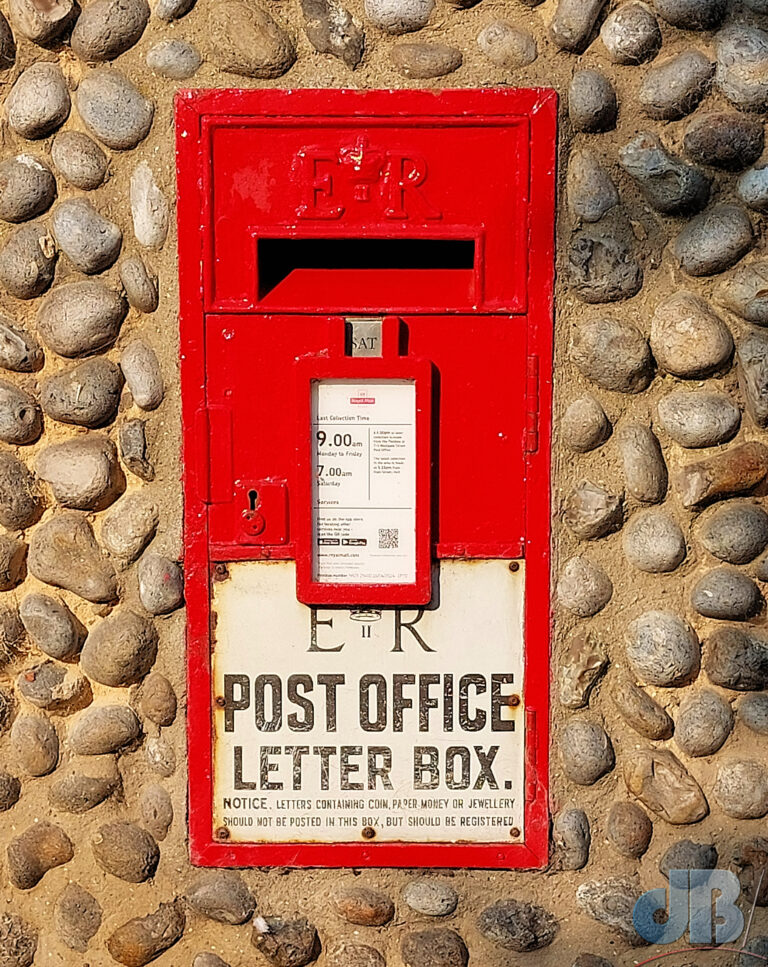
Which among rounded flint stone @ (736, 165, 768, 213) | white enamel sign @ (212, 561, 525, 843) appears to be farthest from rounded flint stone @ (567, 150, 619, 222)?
white enamel sign @ (212, 561, 525, 843)

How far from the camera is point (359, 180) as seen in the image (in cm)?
222

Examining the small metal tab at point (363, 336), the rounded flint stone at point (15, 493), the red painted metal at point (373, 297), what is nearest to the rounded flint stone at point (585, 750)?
the red painted metal at point (373, 297)

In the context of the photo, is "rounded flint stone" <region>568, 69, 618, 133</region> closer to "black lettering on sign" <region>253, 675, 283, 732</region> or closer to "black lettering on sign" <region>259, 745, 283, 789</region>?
"black lettering on sign" <region>253, 675, 283, 732</region>

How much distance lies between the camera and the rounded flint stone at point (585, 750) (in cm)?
233

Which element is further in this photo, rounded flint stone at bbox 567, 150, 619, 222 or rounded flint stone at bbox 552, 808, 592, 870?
rounded flint stone at bbox 552, 808, 592, 870

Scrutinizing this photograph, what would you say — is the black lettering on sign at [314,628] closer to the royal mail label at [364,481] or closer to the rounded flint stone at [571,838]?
the royal mail label at [364,481]

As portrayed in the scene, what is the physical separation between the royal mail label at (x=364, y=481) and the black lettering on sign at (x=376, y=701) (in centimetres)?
22

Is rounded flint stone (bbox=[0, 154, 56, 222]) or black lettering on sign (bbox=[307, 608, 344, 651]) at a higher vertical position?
rounded flint stone (bbox=[0, 154, 56, 222])

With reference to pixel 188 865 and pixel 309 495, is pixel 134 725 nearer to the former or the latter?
pixel 188 865

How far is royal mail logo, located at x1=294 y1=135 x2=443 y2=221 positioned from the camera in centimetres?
221

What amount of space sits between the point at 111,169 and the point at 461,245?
742mm

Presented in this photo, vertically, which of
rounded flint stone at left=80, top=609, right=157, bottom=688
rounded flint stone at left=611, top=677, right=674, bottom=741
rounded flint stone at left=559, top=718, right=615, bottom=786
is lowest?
rounded flint stone at left=559, top=718, right=615, bottom=786

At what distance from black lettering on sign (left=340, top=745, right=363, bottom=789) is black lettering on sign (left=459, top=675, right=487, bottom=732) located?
0.76 ft

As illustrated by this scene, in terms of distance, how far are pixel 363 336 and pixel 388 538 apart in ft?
1.38
